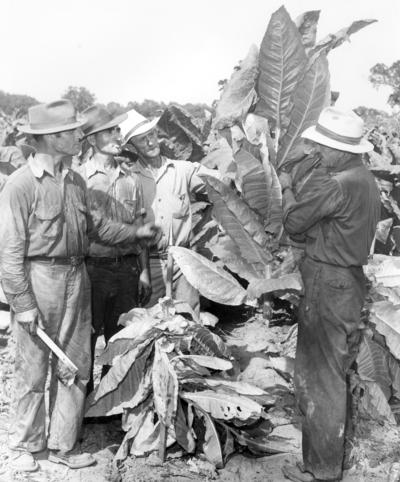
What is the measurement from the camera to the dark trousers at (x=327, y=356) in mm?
3500

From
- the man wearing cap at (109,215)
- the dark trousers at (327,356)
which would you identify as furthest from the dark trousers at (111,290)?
the dark trousers at (327,356)

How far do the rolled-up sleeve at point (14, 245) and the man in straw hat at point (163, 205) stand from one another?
46.4 inches

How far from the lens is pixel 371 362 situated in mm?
4066

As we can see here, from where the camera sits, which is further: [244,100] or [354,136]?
[244,100]

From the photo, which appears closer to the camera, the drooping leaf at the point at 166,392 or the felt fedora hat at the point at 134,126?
the drooping leaf at the point at 166,392

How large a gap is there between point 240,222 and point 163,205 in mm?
660

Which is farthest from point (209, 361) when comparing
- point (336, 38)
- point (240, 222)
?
point (336, 38)

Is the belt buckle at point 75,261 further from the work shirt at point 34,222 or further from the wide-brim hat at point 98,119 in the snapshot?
the wide-brim hat at point 98,119

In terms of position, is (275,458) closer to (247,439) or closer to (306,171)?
(247,439)

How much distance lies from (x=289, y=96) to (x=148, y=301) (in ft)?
5.35

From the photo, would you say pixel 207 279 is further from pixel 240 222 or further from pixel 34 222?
pixel 34 222

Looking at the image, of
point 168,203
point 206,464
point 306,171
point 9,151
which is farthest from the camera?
point 9,151

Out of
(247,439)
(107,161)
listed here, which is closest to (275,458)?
(247,439)

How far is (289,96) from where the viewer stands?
165 inches
